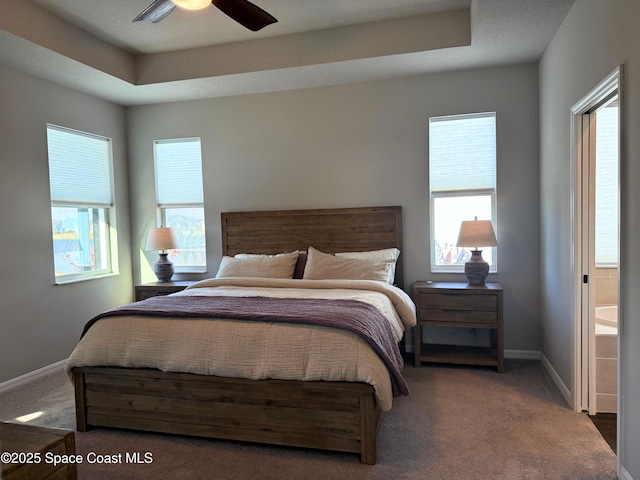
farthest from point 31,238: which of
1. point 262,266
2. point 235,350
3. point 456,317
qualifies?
point 456,317

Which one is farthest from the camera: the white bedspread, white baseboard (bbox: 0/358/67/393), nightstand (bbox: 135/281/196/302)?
nightstand (bbox: 135/281/196/302)

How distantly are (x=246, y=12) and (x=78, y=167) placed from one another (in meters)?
2.75

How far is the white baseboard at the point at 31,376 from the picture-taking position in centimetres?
349

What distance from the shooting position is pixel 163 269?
15.0 feet

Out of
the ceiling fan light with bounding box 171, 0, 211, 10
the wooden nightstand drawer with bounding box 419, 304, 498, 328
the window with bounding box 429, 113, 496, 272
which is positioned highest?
the ceiling fan light with bounding box 171, 0, 211, 10

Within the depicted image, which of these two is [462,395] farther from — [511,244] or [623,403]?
[511,244]

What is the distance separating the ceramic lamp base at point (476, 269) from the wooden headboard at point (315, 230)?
0.65 meters

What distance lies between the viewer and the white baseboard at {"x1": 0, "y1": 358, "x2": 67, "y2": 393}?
3486mm

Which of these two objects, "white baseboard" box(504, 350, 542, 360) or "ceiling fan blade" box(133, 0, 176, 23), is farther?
"white baseboard" box(504, 350, 542, 360)

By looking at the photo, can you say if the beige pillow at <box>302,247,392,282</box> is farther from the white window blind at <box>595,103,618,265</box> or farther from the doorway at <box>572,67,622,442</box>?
the white window blind at <box>595,103,618,265</box>

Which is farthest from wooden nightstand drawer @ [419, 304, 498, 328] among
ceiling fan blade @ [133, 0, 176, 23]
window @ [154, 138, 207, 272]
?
ceiling fan blade @ [133, 0, 176, 23]

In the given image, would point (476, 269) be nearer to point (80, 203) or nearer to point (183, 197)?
point (183, 197)

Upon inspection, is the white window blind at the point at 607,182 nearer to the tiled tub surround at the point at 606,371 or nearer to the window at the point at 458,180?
the window at the point at 458,180

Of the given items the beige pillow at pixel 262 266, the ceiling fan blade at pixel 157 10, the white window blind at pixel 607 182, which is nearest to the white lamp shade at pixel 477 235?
the white window blind at pixel 607 182
